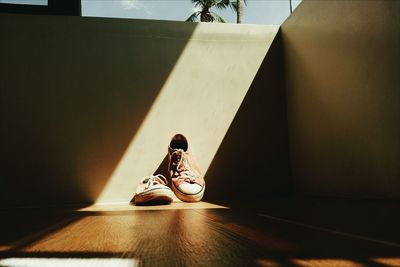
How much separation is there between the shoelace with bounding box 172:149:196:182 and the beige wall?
0.79 meters

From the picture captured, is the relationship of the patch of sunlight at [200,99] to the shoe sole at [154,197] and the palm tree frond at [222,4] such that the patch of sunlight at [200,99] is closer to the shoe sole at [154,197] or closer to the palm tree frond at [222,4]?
the shoe sole at [154,197]

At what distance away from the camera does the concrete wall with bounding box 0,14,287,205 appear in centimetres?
200

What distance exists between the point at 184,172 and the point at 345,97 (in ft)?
3.33

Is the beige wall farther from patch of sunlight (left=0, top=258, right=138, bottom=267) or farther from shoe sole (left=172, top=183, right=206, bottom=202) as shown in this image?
patch of sunlight (left=0, top=258, right=138, bottom=267)

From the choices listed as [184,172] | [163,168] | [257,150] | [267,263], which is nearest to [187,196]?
[184,172]

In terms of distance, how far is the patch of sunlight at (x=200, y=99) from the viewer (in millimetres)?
2078

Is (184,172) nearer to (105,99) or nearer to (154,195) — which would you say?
(154,195)

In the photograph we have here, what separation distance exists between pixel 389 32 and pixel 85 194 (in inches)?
75.1

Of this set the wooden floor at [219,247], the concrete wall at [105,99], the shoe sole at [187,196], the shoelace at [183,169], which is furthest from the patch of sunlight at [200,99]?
the wooden floor at [219,247]

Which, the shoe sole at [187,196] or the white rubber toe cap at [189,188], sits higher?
the white rubber toe cap at [189,188]

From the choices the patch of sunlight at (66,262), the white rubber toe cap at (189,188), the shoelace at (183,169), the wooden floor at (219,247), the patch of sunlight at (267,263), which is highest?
Answer: the shoelace at (183,169)

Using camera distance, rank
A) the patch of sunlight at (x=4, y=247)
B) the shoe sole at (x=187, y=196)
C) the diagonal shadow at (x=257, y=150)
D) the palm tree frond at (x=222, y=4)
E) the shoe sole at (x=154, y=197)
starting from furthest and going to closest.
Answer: the palm tree frond at (x=222, y=4) < the diagonal shadow at (x=257, y=150) < the shoe sole at (x=187, y=196) < the shoe sole at (x=154, y=197) < the patch of sunlight at (x=4, y=247)

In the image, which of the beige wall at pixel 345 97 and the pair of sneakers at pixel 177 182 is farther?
the pair of sneakers at pixel 177 182

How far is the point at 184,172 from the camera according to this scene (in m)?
1.92
